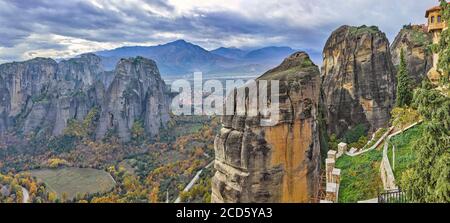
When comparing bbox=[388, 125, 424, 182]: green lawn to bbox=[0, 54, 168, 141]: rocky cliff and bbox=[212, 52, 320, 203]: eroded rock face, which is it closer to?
bbox=[212, 52, 320, 203]: eroded rock face

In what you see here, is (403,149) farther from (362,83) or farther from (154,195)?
(154,195)

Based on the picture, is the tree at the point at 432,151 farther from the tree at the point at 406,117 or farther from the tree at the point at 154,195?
the tree at the point at 154,195

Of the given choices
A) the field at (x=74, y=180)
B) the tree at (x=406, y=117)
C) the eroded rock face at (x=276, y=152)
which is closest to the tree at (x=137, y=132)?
the field at (x=74, y=180)

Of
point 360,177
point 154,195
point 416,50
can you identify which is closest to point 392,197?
point 360,177

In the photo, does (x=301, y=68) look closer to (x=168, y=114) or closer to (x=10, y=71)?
(x=168, y=114)

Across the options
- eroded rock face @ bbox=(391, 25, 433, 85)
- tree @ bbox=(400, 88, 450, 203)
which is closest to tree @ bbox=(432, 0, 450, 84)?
tree @ bbox=(400, 88, 450, 203)
